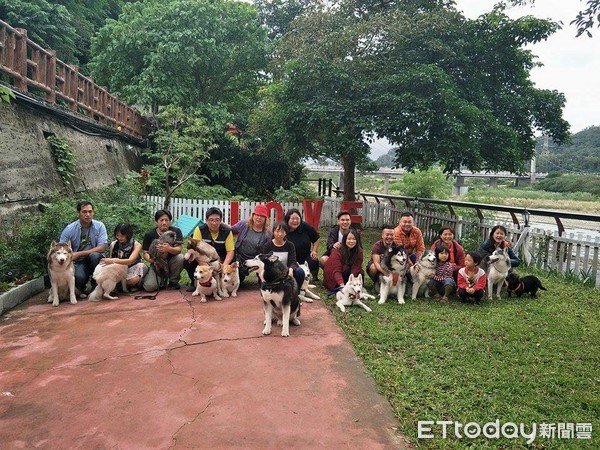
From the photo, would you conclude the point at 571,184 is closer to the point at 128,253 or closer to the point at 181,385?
the point at 128,253

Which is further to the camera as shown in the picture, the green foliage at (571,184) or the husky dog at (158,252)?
the green foliage at (571,184)

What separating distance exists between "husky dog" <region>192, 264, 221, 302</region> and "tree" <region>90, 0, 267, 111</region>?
10542 mm

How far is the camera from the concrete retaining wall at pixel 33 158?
21.9 ft

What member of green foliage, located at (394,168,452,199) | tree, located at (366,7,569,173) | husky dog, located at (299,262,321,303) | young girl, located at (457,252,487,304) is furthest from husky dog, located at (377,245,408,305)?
green foliage, located at (394,168,452,199)

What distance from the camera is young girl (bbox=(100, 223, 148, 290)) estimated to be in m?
5.43

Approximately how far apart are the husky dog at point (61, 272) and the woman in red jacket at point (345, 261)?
3.18 metres

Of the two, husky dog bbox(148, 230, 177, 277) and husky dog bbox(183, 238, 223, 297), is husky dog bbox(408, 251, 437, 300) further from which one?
husky dog bbox(148, 230, 177, 277)

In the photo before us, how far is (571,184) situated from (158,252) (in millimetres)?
33980

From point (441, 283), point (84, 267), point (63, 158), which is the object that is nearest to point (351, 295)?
point (441, 283)

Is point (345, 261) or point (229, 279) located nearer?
point (229, 279)

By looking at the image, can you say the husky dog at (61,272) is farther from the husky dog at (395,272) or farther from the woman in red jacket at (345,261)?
the husky dog at (395,272)

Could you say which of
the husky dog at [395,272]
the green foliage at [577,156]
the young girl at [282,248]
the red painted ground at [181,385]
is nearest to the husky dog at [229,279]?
the young girl at [282,248]

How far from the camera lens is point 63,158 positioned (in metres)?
8.53

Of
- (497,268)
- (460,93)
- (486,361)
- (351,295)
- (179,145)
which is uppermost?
(460,93)
